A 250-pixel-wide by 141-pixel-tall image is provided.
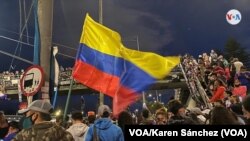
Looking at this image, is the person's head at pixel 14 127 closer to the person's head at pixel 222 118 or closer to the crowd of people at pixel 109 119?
the crowd of people at pixel 109 119

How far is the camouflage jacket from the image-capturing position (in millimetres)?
5484

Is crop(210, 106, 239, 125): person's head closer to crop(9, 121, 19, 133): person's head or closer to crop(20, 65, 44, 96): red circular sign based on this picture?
crop(9, 121, 19, 133): person's head

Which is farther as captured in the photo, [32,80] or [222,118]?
[32,80]

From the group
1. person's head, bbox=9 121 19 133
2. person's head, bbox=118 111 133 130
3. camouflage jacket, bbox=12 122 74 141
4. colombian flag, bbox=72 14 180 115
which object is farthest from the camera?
colombian flag, bbox=72 14 180 115

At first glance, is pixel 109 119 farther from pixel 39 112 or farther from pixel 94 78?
pixel 94 78

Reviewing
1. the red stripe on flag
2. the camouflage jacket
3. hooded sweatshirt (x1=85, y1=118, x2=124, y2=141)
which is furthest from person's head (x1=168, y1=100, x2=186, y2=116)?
the red stripe on flag

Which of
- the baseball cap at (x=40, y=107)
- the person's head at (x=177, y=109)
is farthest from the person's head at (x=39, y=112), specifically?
the person's head at (x=177, y=109)

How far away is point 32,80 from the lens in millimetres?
10680

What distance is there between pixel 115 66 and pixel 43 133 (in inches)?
214

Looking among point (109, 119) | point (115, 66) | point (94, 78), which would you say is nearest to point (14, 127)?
point (109, 119)

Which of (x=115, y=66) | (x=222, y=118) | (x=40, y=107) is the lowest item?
(x=222, y=118)

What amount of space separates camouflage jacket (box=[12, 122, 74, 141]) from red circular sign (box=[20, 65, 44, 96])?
473 cm

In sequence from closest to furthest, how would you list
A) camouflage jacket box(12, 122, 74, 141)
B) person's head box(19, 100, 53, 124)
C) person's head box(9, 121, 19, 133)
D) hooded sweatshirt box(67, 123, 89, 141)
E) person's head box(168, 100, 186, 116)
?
camouflage jacket box(12, 122, 74, 141)
person's head box(19, 100, 53, 124)
person's head box(168, 100, 186, 116)
person's head box(9, 121, 19, 133)
hooded sweatshirt box(67, 123, 89, 141)

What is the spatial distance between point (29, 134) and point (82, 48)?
6206 mm
